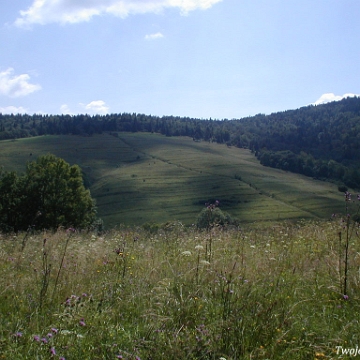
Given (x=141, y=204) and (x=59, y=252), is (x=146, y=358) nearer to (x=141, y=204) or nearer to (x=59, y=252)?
(x=59, y=252)

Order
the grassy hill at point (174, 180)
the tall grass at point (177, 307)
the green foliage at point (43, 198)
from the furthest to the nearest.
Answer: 1. the grassy hill at point (174, 180)
2. the green foliage at point (43, 198)
3. the tall grass at point (177, 307)

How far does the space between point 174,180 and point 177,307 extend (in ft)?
405

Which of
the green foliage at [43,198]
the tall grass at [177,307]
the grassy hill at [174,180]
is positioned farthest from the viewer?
the grassy hill at [174,180]

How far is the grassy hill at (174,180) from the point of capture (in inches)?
3784

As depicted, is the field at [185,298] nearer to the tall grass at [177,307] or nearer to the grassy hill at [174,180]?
the tall grass at [177,307]

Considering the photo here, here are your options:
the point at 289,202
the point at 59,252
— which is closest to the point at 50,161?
the point at 59,252

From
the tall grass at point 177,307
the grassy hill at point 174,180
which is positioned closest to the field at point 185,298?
the tall grass at point 177,307

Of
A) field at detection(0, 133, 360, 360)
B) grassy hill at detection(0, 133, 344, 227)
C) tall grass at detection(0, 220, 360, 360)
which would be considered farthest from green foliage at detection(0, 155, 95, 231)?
grassy hill at detection(0, 133, 344, 227)

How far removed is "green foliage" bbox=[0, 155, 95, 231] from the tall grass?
31.0 metres

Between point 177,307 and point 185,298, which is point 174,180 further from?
point 177,307

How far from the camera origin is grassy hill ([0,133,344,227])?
315 ft

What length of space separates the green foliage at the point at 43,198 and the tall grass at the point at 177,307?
31.0 meters

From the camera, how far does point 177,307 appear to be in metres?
4.16

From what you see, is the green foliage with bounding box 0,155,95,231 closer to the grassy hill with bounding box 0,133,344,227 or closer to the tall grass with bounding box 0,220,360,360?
the tall grass with bounding box 0,220,360,360
